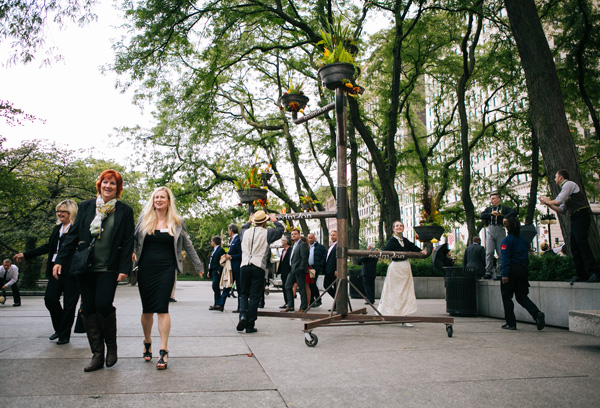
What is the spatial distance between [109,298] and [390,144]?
15.5 metres

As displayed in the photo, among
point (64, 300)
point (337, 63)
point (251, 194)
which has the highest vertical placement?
point (337, 63)

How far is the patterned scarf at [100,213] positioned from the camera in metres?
5.15

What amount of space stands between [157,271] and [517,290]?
20.6 feet

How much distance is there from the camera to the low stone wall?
27.0 ft

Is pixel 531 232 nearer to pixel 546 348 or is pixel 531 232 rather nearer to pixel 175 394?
pixel 546 348

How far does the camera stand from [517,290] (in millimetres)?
8562

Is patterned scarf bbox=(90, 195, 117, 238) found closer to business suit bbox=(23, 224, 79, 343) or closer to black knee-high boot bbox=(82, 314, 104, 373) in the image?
black knee-high boot bbox=(82, 314, 104, 373)

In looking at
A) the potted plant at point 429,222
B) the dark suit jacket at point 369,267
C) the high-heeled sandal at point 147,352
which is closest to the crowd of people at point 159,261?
the high-heeled sandal at point 147,352

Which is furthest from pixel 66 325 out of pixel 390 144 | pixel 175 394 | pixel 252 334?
pixel 390 144

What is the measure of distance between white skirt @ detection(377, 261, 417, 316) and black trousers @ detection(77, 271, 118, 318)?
5.69 meters

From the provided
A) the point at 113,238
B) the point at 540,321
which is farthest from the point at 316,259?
the point at 113,238

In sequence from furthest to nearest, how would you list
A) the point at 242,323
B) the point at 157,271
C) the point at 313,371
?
1. the point at 242,323
2. the point at 157,271
3. the point at 313,371

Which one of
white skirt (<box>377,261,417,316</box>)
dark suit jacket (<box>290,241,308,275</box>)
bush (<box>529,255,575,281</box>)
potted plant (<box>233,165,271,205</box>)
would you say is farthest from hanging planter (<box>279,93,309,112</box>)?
bush (<box>529,255,575,281</box>)

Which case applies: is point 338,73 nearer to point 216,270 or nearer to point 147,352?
point 147,352
